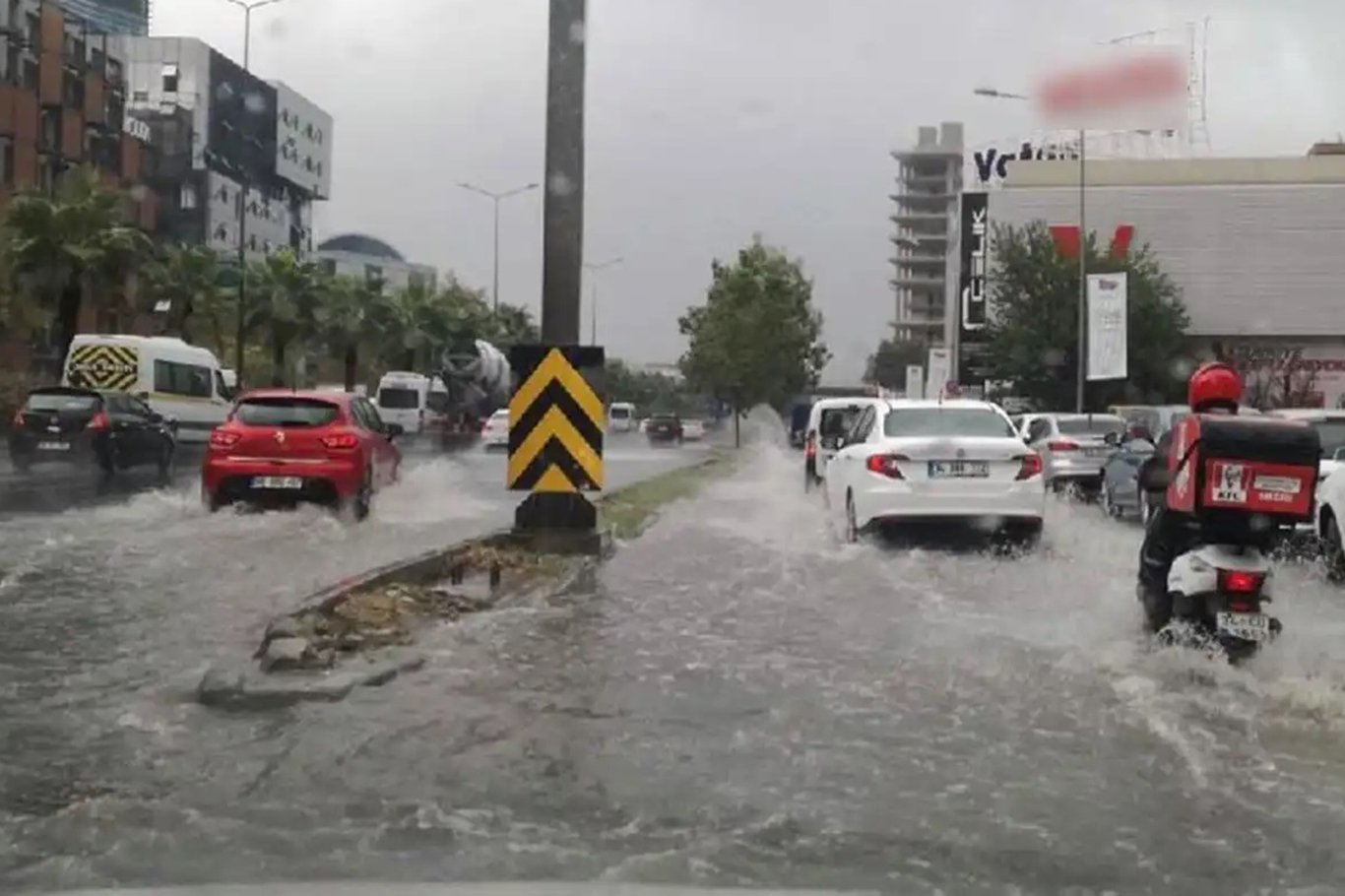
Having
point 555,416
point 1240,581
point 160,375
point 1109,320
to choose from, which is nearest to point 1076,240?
point 1109,320

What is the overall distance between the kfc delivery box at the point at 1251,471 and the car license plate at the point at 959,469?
7141mm

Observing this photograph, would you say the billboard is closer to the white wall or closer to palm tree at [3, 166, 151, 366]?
palm tree at [3, 166, 151, 366]

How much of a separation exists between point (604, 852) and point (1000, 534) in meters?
11.3

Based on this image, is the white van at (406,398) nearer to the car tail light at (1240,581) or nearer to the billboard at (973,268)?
the billboard at (973,268)

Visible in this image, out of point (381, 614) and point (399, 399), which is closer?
point (381, 614)

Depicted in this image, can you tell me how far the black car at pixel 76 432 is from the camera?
28.1m

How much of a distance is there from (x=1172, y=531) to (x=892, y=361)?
363ft

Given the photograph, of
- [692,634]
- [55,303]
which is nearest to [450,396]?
[55,303]

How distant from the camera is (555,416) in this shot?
1491cm

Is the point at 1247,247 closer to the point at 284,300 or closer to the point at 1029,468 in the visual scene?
the point at 284,300

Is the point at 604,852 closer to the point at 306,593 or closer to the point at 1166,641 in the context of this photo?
the point at 1166,641

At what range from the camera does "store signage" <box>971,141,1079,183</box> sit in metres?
80.1

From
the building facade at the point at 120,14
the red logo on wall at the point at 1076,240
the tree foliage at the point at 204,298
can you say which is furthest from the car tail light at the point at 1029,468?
the building facade at the point at 120,14

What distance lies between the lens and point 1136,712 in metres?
8.23
